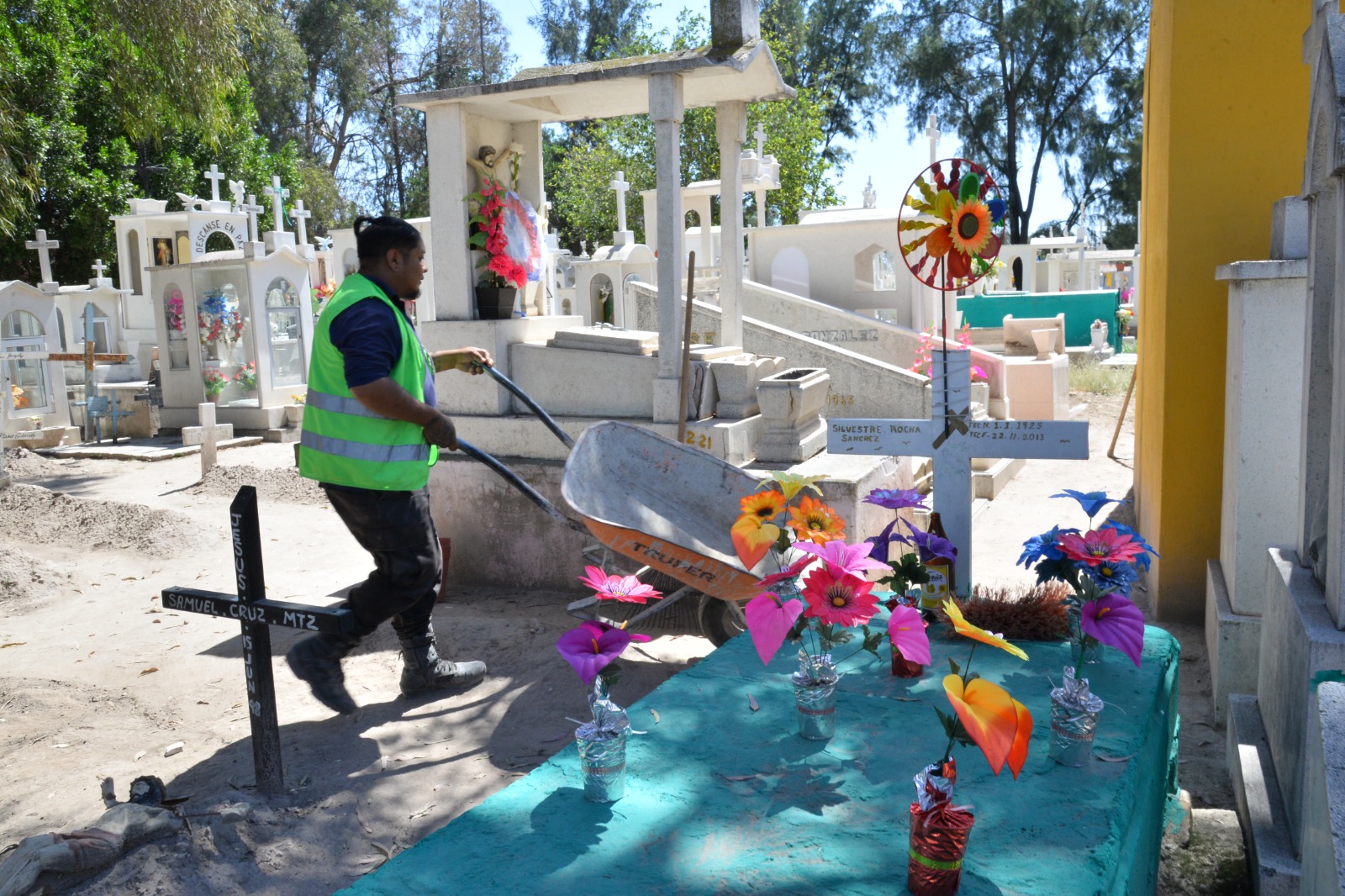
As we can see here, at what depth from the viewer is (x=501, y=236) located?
21.2ft

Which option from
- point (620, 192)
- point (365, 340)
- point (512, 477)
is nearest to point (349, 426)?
point (365, 340)

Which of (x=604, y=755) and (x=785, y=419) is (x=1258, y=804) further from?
(x=785, y=419)

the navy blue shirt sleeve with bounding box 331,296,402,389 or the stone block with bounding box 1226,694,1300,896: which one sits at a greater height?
the navy blue shirt sleeve with bounding box 331,296,402,389

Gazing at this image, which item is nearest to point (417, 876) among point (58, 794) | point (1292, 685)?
point (1292, 685)

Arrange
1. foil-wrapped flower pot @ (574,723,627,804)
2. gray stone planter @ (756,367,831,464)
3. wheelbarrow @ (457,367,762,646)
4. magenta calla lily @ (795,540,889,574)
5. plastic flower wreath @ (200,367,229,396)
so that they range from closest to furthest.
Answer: foil-wrapped flower pot @ (574,723,627,804), magenta calla lily @ (795,540,889,574), wheelbarrow @ (457,367,762,646), gray stone planter @ (756,367,831,464), plastic flower wreath @ (200,367,229,396)

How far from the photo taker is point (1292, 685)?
8.46 ft

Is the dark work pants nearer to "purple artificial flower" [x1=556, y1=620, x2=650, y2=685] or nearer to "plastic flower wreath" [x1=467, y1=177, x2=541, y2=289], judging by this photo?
"purple artificial flower" [x1=556, y1=620, x2=650, y2=685]

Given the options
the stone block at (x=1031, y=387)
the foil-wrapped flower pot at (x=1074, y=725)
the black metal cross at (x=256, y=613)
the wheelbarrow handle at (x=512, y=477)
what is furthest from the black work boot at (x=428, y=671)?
the stone block at (x=1031, y=387)

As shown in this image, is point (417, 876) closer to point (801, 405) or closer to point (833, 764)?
point (833, 764)

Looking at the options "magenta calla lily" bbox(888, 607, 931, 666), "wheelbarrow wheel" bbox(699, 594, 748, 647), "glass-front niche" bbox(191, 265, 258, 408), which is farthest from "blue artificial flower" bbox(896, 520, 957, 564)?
"glass-front niche" bbox(191, 265, 258, 408)

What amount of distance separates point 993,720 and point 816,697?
2.06ft

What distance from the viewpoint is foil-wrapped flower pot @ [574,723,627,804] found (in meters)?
1.92

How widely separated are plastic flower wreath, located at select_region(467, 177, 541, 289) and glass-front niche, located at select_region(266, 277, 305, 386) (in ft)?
25.7

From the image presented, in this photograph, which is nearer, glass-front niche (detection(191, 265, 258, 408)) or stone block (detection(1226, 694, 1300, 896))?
stone block (detection(1226, 694, 1300, 896))
